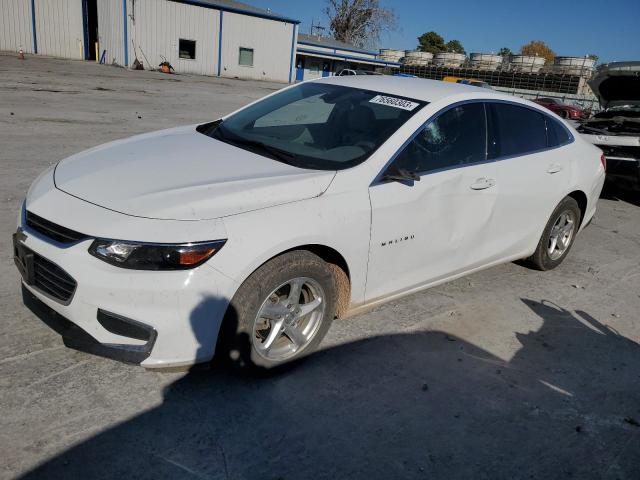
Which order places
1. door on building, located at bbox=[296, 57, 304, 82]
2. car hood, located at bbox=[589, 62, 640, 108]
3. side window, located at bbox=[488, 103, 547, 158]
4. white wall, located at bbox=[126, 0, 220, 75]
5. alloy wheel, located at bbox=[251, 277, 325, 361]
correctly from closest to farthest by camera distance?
1. alloy wheel, located at bbox=[251, 277, 325, 361]
2. side window, located at bbox=[488, 103, 547, 158]
3. car hood, located at bbox=[589, 62, 640, 108]
4. white wall, located at bbox=[126, 0, 220, 75]
5. door on building, located at bbox=[296, 57, 304, 82]

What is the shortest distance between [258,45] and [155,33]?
7.46 metres

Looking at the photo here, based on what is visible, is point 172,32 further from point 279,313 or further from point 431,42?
point 431,42

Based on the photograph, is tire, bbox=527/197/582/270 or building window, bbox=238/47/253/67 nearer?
tire, bbox=527/197/582/270

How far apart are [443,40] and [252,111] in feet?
347

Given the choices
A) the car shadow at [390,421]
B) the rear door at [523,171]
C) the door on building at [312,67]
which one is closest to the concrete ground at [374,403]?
the car shadow at [390,421]

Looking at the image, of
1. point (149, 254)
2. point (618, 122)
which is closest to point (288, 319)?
point (149, 254)

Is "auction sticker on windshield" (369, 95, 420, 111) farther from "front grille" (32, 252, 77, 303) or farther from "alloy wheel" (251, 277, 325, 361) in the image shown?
"front grille" (32, 252, 77, 303)

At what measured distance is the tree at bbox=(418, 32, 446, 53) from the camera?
99375 mm

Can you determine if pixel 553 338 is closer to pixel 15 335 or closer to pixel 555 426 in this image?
pixel 555 426

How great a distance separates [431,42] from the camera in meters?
99.8

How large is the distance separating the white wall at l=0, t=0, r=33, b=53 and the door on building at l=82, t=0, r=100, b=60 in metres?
3.39

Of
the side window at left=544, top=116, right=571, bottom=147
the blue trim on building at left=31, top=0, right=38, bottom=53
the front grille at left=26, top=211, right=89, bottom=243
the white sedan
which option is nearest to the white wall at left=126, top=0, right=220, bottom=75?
the blue trim on building at left=31, top=0, right=38, bottom=53

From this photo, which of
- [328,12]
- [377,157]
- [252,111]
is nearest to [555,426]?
[377,157]

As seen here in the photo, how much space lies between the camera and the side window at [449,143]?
3.57 m
